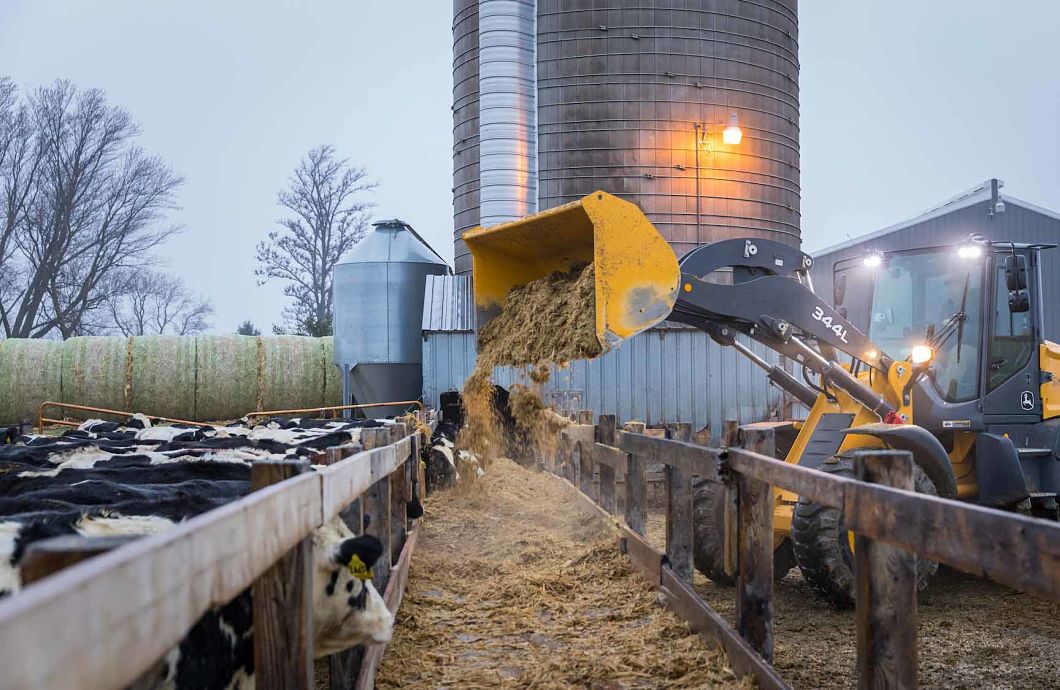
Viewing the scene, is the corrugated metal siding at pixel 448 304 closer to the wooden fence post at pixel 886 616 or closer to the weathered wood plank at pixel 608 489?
the weathered wood plank at pixel 608 489

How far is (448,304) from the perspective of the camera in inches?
714

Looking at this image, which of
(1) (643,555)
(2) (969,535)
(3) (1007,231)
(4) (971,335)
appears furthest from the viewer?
(3) (1007,231)

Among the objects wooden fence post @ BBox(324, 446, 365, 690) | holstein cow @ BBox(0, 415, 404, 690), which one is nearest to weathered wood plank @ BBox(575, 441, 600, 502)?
holstein cow @ BBox(0, 415, 404, 690)

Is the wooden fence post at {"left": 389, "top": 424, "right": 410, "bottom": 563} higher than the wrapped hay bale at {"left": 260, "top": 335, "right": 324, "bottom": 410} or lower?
lower

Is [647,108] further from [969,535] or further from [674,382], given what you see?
[969,535]

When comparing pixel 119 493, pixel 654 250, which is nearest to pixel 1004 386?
pixel 654 250

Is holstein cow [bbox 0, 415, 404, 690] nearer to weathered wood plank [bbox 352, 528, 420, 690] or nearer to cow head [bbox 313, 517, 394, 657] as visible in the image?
cow head [bbox 313, 517, 394, 657]

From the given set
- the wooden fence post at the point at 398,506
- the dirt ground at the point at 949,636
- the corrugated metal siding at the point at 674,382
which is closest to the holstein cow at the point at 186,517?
the wooden fence post at the point at 398,506

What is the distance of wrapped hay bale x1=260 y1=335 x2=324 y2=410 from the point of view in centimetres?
2009

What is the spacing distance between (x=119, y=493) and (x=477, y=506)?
6.25 meters

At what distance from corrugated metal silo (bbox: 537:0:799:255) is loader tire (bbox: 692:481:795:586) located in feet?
36.0

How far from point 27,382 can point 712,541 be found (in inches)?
668

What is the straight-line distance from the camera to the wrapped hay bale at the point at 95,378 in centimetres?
1944

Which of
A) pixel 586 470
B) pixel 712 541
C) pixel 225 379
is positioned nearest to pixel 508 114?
pixel 225 379
